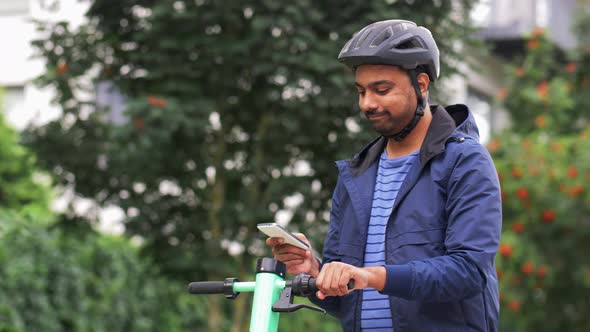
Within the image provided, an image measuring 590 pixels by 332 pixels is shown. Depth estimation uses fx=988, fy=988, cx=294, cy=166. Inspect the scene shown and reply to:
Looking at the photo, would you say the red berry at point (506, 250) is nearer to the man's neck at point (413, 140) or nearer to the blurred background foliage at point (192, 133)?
the blurred background foliage at point (192, 133)

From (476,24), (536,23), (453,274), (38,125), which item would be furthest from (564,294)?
(453,274)

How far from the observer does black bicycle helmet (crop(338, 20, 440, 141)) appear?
9.27 feet

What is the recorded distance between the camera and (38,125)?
22.5ft

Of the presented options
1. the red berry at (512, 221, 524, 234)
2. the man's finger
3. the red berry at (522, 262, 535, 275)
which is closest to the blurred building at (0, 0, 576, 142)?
the red berry at (512, 221, 524, 234)

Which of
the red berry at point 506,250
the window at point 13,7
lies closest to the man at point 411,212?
the red berry at point 506,250

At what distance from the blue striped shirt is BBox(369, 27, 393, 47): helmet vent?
1.18 feet

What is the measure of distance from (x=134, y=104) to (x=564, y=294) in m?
8.86

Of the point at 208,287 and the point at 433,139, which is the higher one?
the point at 433,139

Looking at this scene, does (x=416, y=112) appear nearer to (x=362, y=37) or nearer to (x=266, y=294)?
(x=362, y=37)

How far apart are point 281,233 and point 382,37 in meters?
0.67

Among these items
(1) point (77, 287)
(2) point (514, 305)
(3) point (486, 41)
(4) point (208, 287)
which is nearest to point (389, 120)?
(4) point (208, 287)

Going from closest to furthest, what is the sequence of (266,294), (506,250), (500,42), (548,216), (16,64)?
(266,294)
(506,250)
(548,216)
(16,64)
(500,42)

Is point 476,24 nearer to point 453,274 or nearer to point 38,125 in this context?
point 38,125

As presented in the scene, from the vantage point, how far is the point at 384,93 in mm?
2861
